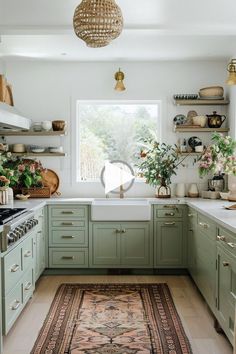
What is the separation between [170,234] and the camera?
4832 mm

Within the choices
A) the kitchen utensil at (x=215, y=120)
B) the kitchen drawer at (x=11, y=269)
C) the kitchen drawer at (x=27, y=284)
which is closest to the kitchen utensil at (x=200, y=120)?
the kitchen utensil at (x=215, y=120)

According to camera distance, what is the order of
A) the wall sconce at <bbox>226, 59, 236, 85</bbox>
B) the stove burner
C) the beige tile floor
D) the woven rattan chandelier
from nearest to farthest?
the woven rattan chandelier → the beige tile floor → the stove burner → the wall sconce at <bbox>226, 59, 236, 85</bbox>

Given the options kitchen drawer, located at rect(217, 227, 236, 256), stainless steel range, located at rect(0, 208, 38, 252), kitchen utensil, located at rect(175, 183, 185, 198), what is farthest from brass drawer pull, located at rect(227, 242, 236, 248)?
kitchen utensil, located at rect(175, 183, 185, 198)

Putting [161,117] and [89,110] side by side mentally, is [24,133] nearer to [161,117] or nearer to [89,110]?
[89,110]

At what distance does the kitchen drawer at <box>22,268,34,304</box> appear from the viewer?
3635 millimetres

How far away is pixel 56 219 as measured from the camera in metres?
4.85

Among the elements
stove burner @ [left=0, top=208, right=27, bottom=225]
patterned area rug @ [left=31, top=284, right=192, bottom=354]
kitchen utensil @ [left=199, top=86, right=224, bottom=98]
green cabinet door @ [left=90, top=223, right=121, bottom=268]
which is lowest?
patterned area rug @ [left=31, top=284, right=192, bottom=354]

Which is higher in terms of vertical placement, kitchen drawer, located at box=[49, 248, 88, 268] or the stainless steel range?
the stainless steel range

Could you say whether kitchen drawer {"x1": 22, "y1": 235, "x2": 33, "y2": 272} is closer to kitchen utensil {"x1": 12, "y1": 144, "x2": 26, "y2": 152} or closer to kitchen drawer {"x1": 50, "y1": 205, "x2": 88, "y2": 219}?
kitchen drawer {"x1": 50, "y1": 205, "x2": 88, "y2": 219}

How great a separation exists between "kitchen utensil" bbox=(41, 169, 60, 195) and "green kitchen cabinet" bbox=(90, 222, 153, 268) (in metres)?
0.85

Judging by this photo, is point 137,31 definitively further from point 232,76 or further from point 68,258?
point 68,258

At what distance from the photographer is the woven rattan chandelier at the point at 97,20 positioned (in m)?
2.41

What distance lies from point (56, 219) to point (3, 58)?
2063 mm

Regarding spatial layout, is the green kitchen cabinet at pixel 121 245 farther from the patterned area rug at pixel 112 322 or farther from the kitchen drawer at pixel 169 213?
the patterned area rug at pixel 112 322
